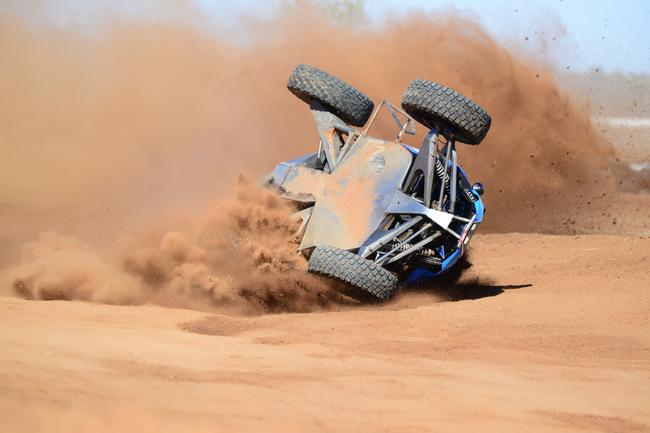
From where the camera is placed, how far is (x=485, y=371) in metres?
7.22

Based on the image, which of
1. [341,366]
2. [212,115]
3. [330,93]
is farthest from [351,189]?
[212,115]

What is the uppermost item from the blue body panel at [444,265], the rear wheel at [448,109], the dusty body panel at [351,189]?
the rear wheel at [448,109]

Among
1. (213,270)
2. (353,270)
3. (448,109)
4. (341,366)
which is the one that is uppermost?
(448,109)

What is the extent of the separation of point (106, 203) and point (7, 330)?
27.8 ft

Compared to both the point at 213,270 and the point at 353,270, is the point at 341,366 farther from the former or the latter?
the point at 213,270

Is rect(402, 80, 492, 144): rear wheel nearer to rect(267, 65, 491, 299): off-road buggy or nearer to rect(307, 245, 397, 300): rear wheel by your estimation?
rect(267, 65, 491, 299): off-road buggy

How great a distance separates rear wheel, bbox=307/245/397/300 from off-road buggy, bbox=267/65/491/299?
33 millimetres

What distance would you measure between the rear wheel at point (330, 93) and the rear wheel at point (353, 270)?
185cm

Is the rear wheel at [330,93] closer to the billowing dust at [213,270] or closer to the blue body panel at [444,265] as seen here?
the blue body panel at [444,265]

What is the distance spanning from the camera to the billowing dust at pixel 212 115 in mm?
16031

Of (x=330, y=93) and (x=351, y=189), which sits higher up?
(x=330, y=93)

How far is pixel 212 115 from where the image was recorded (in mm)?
17734

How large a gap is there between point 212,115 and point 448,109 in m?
8.45

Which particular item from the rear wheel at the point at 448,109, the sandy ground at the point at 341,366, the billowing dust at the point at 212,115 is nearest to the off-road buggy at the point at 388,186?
the rear wheel at the point at 448,109
